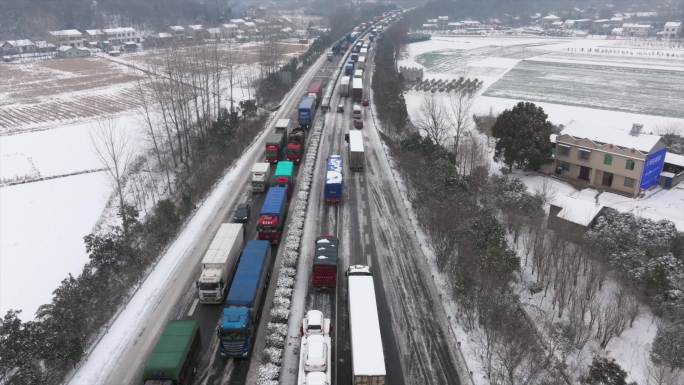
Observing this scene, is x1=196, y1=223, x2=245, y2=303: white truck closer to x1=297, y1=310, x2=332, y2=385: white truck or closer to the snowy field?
x1=297, y1=310, x2=332, y2=385: white truck

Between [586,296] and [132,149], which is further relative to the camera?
[132,149]

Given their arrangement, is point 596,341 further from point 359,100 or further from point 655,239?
point 359,100

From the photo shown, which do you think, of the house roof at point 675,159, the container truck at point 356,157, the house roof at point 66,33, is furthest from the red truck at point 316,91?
the house roof at point 66,33

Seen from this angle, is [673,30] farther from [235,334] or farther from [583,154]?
[235,334]

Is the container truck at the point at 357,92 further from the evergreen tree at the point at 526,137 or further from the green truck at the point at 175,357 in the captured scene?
the green truck at the point at 175,357

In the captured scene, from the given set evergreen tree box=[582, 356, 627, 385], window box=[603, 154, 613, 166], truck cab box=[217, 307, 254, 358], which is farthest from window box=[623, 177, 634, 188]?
truck cab box=[217, 307, 254, 358]

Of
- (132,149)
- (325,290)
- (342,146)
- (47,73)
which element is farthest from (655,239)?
(47,73)
